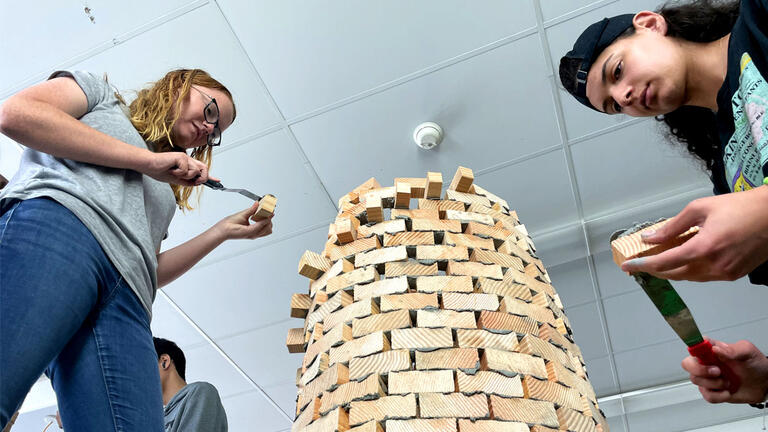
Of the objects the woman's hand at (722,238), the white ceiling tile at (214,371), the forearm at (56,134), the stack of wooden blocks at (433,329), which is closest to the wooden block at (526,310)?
the stack of wooden blocks at (433,329)

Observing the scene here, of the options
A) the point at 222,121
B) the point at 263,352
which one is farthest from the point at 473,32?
the point at 263,352

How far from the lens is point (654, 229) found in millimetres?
809

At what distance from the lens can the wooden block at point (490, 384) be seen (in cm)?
100

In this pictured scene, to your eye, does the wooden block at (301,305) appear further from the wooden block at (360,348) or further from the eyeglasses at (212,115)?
the eyeglasses at (212,115)

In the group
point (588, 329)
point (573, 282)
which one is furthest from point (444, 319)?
point (588, 329)

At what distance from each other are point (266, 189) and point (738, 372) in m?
1.97

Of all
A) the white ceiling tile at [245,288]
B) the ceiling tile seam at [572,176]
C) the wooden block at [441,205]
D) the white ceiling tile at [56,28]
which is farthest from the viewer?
the white ceiling tile at [245,288]

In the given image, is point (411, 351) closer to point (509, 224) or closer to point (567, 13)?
point (509, 224)

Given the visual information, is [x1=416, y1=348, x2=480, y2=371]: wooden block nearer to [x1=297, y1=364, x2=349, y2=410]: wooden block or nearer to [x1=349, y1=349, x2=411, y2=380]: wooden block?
[x1=349, y1=349, x2=411, y2=380]: wooden block

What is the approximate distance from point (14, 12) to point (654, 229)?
Result: 2211 mm

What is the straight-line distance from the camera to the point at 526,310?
1.18m

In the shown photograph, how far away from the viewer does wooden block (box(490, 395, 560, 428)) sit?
98 cm

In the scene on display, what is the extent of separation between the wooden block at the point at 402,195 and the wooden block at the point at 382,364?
17.3 inches

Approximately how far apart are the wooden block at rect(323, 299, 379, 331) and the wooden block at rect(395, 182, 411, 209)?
1.03 ft
